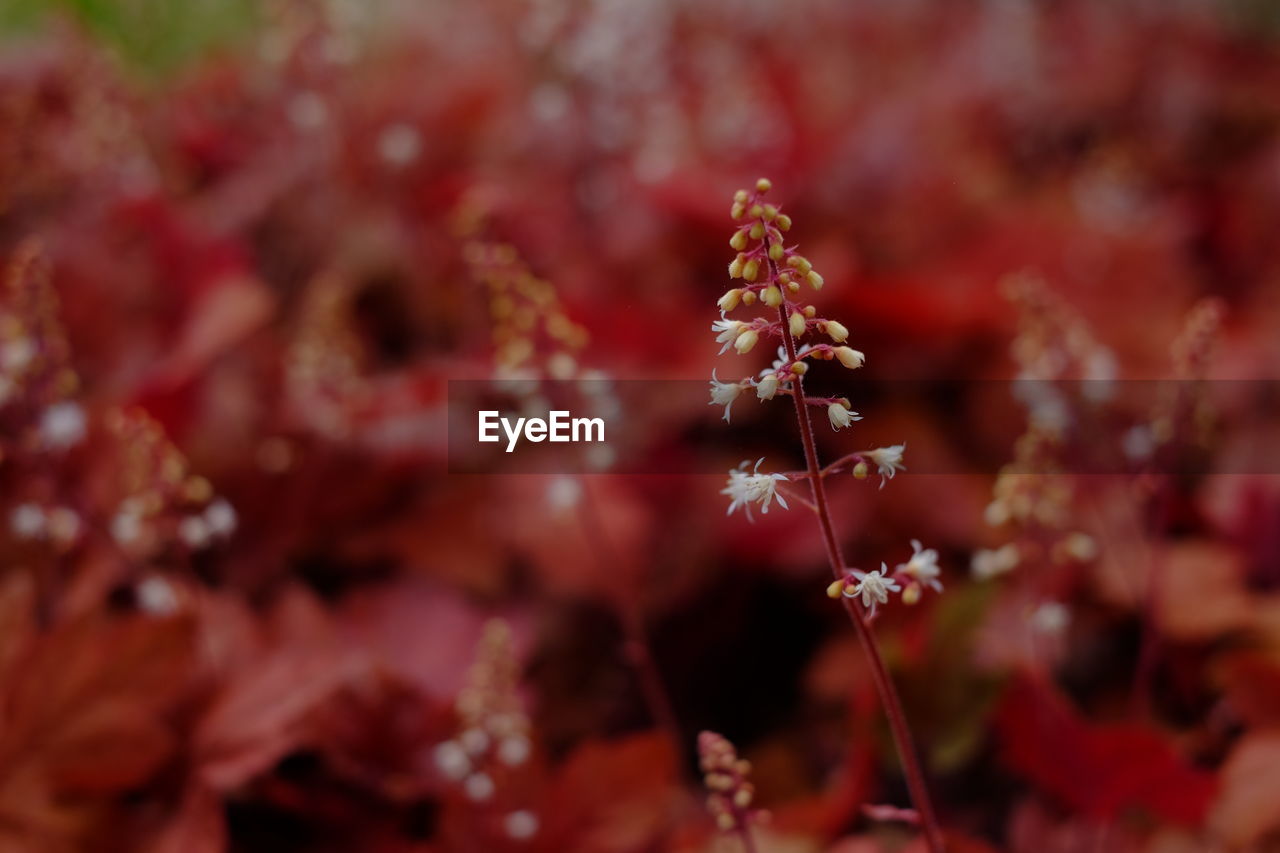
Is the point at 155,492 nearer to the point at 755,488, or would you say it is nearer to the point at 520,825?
the point at 520,825

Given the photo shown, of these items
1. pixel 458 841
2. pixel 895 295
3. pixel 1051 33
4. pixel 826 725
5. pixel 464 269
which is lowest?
pixel 458 841

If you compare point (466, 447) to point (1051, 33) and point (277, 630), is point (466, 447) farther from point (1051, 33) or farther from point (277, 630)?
point (1051, 33)

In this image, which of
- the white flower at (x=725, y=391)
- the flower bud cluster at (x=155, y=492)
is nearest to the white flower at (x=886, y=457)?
the white flower at (x=725, y=391)

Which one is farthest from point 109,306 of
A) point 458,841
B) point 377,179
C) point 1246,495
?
point 1246,495

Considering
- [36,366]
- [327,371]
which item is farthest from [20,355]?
[327,371]

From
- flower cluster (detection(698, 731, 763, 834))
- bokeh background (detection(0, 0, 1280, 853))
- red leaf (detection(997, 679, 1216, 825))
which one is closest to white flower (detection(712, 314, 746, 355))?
flower cluster (detection(698, 731, 763, 834))

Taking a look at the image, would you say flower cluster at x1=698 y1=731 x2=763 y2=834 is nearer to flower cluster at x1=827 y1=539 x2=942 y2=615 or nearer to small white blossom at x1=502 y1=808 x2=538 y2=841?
flower cluster at x1=827 y1=539 x2=942 y2=615
